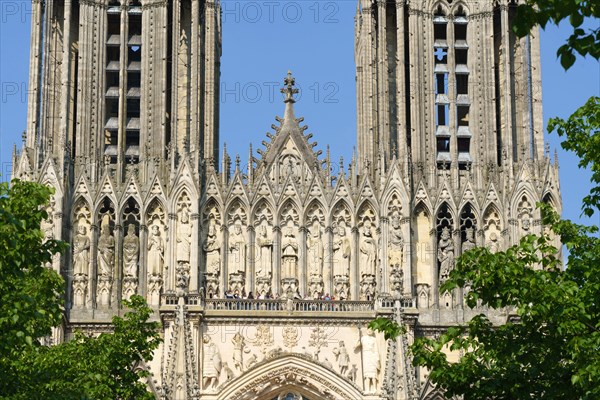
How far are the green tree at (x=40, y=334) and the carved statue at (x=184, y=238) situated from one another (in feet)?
28.0

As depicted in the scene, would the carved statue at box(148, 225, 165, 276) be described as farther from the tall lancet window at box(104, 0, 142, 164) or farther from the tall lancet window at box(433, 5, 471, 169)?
the tall lancet window at box(433, 5, 471, 169)

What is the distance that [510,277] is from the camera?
29.4 m

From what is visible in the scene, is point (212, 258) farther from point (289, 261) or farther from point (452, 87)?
point (452, 87)

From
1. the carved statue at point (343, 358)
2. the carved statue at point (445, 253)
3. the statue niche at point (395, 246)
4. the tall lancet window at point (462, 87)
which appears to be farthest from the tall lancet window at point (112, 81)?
the tall lancet window at point (462, 87)

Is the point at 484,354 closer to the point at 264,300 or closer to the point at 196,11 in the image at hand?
the point at 264,300

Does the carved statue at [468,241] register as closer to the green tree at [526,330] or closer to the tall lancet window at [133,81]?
the tall lancet window at [133,81]

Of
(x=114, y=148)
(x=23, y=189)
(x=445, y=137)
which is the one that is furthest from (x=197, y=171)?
(x=23, y=189)

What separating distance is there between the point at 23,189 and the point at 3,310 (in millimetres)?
3513

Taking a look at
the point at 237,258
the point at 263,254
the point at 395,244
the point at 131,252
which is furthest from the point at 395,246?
the point at 131,252

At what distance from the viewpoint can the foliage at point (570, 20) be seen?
872 inches

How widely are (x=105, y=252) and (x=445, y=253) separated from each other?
30.0 feet

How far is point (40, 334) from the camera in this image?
33.0 metres

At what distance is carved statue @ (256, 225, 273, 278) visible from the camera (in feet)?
155

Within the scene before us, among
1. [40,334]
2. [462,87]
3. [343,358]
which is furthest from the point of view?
[462,87]
